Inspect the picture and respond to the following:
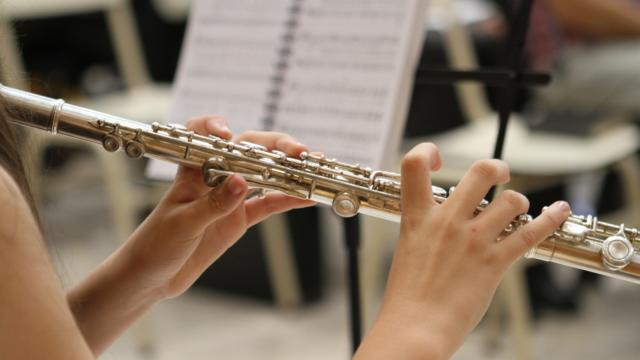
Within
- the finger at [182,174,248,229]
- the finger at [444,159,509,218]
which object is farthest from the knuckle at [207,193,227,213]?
the finger at [444,159,509,218]

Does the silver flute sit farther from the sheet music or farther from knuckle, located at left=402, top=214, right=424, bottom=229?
the sheet music

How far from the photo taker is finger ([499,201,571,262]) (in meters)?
0.59

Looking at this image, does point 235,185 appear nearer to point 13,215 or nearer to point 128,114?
point 13,215

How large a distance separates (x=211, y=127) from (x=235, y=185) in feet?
0.28

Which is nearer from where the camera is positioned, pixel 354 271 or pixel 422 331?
pixel 422 331

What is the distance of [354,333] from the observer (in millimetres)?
1017

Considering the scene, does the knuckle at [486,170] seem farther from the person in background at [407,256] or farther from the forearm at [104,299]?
the forearm at [104,299]

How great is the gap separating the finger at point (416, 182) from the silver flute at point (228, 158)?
83 millimetres

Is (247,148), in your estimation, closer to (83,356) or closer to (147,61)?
(83,356)

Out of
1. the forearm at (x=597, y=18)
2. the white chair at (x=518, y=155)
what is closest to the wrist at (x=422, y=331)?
the white chair at (x=518, y=155)

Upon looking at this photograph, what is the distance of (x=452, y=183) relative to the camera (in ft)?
4.84

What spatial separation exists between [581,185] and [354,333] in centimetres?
216

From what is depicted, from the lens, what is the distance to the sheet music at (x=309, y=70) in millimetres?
975

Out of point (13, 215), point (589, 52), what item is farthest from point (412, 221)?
point (589, 52)
